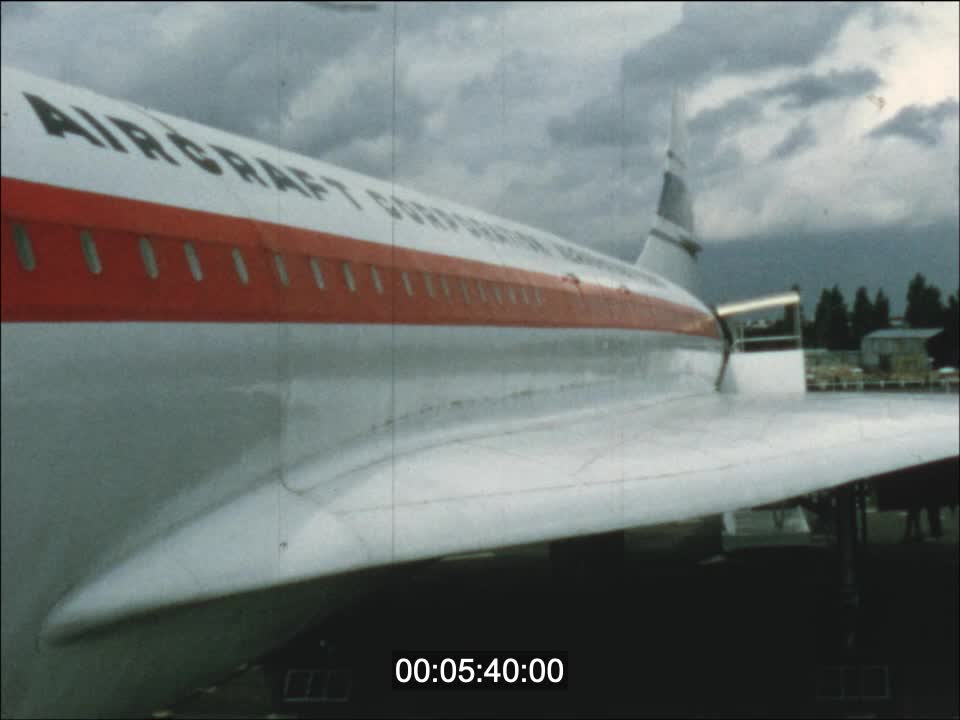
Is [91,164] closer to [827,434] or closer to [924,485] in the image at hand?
[827,434]

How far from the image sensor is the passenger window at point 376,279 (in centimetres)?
789

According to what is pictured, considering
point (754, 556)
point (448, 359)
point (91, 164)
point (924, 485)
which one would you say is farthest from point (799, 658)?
point (91, 164)

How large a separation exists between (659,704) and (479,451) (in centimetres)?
237

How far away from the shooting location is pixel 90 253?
5.05 metres

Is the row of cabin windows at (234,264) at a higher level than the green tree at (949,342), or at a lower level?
lower

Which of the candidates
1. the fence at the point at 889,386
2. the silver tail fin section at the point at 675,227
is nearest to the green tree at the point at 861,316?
the fence at the point at 889,386

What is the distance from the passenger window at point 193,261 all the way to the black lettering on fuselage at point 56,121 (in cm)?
67

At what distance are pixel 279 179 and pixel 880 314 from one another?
9996 centimetres

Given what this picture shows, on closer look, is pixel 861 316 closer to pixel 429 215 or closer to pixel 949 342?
pixel 949 342

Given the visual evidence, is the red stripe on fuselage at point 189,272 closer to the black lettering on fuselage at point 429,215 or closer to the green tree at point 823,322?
the black lettering on fuselage at point 429,215

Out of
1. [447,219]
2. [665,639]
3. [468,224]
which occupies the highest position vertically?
[468,224]

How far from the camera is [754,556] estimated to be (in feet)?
51.4
